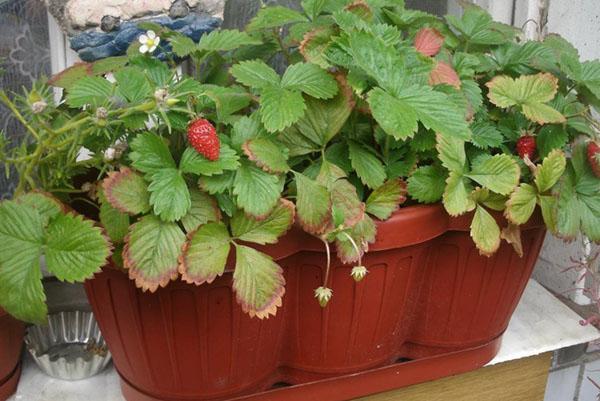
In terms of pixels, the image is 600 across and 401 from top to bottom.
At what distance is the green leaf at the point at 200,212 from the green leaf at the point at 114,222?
6cm

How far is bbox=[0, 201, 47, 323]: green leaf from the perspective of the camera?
0.72 meters

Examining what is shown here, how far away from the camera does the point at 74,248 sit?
73 centimetres

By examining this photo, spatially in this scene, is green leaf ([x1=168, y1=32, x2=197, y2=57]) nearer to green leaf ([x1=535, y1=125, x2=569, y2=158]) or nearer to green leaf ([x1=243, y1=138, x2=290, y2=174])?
green leaf ([x1=243, y1=138, x2=290, y2=174])

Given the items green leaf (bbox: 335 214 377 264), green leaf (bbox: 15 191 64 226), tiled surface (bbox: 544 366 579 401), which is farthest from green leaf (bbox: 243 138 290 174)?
tiled surface (bbox: 544 366 579 401)

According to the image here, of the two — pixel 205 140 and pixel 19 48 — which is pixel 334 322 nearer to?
pixel 205 140

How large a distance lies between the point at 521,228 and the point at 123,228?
526mm

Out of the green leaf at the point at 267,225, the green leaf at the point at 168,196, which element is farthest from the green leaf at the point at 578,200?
the green leaf at the point at 168,196

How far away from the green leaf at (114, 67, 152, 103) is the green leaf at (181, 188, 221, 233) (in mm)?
124

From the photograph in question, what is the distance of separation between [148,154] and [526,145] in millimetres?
505

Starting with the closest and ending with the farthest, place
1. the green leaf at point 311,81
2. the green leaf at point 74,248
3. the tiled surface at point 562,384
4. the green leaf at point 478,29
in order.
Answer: the green leaf at point 74,248 → the green leaf at point 311,81 → the green leaf at point 478,29 → the tiled surface at point 562,384

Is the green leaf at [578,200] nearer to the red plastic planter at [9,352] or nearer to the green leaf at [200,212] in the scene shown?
the green leaf at [200,212]

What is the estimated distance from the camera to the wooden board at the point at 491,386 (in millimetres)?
1072

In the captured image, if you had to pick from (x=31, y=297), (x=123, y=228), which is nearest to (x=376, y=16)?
(x=123, y=228)

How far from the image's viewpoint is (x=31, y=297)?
0.72m
